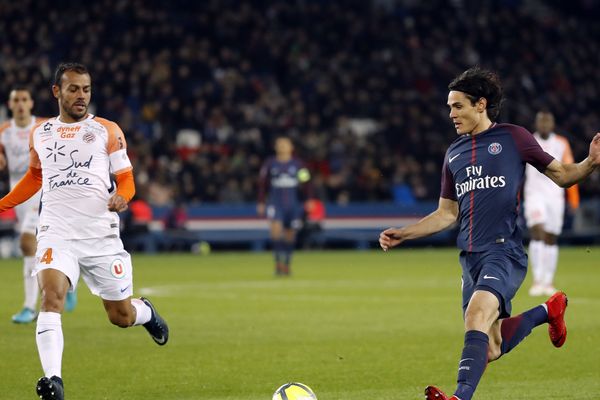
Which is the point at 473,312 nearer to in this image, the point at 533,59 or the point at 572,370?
the point at 572,370

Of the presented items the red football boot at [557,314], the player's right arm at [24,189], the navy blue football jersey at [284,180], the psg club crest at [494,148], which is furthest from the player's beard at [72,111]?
the navy blue football jersey at [284,180]

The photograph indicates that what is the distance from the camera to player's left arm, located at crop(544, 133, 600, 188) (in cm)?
738

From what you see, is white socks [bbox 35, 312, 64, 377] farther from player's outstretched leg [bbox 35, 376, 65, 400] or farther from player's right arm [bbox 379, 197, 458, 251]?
player's right arm [bbox 379, 197, 458, 251]

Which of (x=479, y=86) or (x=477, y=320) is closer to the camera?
(x=477, y=320)

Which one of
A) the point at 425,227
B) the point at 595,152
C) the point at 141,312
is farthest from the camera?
the point at 141,312

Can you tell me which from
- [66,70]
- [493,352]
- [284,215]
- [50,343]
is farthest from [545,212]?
[50,343]

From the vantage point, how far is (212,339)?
12047 millimetres

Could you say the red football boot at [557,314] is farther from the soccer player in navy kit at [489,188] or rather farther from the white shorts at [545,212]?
the white shorts at [545,212]

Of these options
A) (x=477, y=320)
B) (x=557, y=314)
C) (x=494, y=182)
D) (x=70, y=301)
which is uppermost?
(x=494, y=182)

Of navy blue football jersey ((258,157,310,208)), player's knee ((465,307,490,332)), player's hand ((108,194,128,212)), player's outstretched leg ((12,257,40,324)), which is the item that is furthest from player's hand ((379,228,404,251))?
navy blue football jersey ((258,157,310,208))

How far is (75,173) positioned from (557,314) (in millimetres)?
3583

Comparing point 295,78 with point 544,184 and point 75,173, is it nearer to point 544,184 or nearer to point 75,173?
point 544,184

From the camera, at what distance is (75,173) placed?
8.76 m

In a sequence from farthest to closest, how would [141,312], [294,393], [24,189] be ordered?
[141,312]
[24,189]
[294,393]
